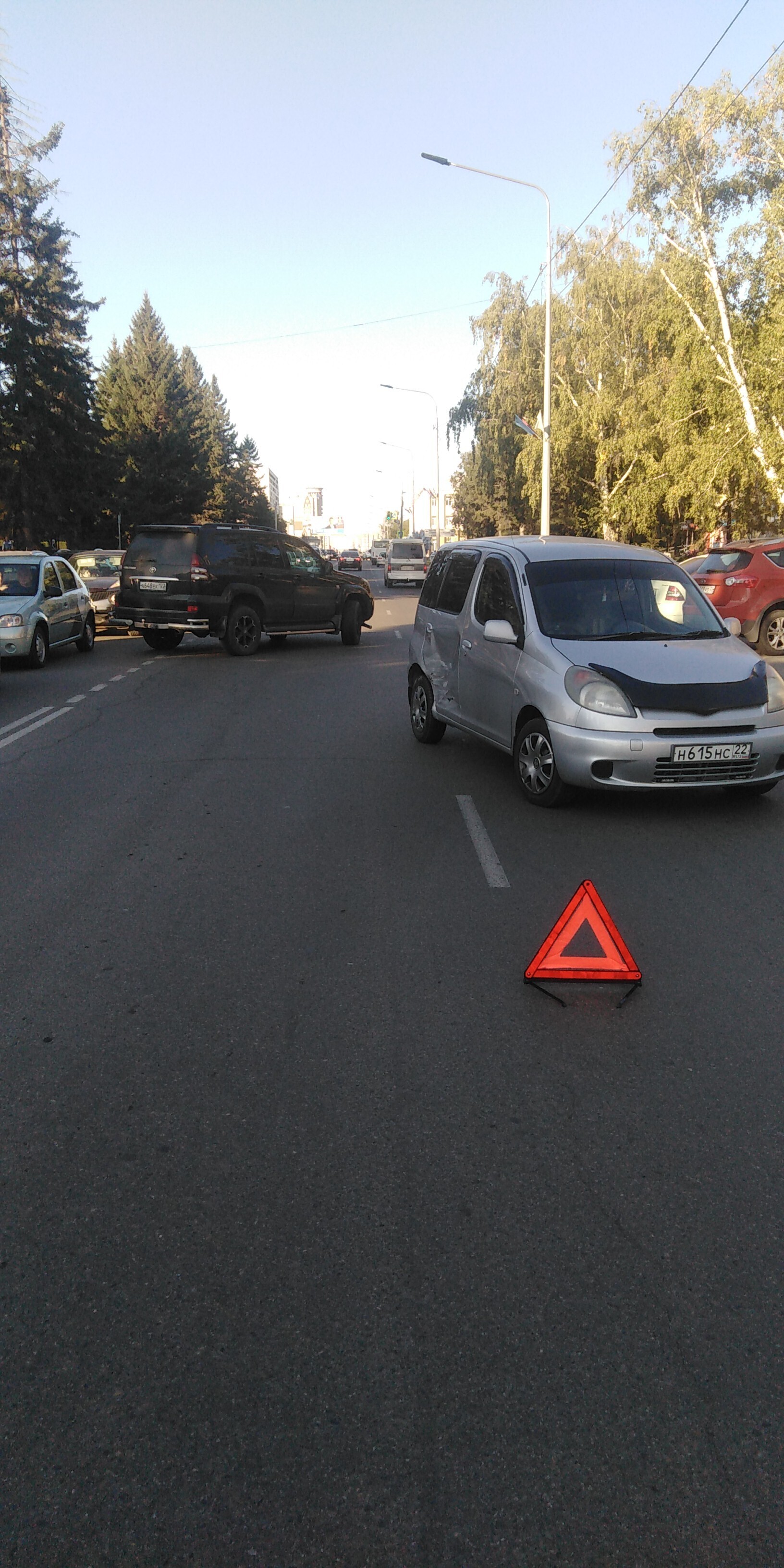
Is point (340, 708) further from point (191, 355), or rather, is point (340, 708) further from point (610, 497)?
point (191, 355)

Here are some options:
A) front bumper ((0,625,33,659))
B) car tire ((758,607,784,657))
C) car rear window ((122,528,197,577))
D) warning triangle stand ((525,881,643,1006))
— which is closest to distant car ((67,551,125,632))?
car rear window ((122,528,197,577))

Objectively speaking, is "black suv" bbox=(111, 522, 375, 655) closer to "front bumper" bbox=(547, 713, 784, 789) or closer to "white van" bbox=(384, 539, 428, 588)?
"front bumper" bbox=(547, 713, 784, 789)

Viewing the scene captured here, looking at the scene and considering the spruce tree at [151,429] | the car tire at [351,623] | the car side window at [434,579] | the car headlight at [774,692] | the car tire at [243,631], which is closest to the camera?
the car headlight at [774,692]

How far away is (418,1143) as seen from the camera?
134 inches

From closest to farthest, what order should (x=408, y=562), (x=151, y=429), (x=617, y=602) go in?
(x=617, y=602) < (x=408, y=562) < (x=151, y=429)

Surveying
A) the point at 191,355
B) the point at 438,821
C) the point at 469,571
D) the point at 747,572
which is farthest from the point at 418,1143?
the point at 191,355

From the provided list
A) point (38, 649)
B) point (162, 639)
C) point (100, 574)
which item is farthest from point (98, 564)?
point (38, 649)

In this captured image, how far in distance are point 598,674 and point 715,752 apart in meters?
0.88

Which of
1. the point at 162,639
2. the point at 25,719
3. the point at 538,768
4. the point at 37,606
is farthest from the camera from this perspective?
the point at 162,639

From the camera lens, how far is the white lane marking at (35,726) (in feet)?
36.2

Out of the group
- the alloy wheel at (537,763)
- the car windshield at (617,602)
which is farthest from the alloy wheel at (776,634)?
the alloy wheel at (537,763)

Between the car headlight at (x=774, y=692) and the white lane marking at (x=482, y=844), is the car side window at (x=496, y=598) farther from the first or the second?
the car headlight at (x=774, y=692)

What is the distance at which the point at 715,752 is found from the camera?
7.02 metres

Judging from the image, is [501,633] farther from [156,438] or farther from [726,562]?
[156,438]
